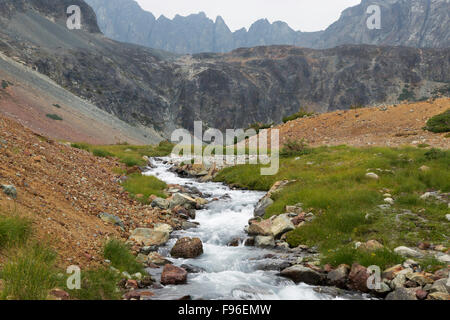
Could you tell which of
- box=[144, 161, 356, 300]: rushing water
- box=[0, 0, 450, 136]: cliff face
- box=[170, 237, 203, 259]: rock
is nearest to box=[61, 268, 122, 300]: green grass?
box=[144, 161, 356, 300]: rushing water

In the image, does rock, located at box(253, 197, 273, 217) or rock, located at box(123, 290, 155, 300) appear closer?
rock, located at box(123, 290, 155, 300)

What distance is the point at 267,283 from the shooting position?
25.9 ft

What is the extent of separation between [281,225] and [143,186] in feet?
27.1

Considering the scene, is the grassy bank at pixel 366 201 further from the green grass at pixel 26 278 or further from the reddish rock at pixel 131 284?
the green grass at pixel 26 278

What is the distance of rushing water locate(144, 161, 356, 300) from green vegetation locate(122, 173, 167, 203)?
2.63 m

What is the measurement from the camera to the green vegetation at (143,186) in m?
15.3

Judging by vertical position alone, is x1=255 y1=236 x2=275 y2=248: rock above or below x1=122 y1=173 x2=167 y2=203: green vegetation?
below

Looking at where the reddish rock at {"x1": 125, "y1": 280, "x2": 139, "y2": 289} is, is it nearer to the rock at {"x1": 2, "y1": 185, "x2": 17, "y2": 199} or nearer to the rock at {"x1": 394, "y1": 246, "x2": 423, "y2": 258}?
the rock at {"x1": 2, "y1": 185, "x2": 17, "y2": 199}

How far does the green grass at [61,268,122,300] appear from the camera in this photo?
229 inches

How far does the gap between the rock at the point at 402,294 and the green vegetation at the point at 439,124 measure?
852 inches

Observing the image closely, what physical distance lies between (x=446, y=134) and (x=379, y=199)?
15.2 meters

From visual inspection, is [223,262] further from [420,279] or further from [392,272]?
[420,279]

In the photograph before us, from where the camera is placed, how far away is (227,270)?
8812 mm

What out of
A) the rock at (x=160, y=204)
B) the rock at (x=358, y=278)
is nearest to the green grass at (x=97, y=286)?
the rock at (x=358, y=278)
